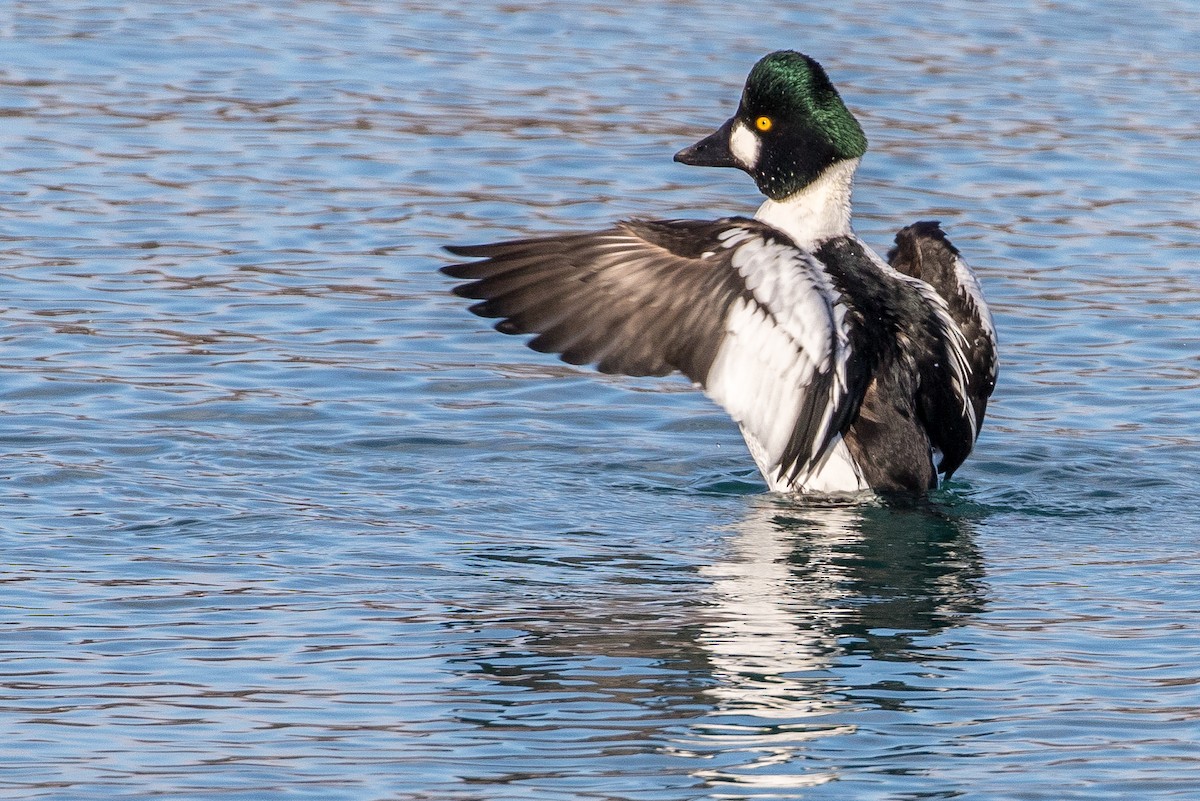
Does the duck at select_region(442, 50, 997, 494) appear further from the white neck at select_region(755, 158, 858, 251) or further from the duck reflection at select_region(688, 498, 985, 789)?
the duck reflection at select_region(688, 498, 985, 789)

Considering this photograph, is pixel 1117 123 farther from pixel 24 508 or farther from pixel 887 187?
pixel 24 508

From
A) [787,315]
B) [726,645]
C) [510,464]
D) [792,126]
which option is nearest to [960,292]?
[792,126]

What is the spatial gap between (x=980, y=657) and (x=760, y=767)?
4.22 ft

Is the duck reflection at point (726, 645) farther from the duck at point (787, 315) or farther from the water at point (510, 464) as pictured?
the duck at point (787, 315)

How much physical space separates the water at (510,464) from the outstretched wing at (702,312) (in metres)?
0.60

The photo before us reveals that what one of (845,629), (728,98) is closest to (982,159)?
(728,98)

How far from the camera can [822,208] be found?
820 centimetres

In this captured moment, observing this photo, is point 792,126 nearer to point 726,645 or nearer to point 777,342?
point 777,342

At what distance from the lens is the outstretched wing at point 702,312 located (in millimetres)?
7324

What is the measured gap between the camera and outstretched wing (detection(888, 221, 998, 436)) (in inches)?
328

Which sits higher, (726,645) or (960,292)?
(960,292)

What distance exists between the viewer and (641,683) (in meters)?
6.06

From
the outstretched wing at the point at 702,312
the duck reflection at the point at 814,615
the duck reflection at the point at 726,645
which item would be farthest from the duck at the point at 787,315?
the duck reflection at the point at 726,645

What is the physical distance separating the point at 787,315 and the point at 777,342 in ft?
0.34
